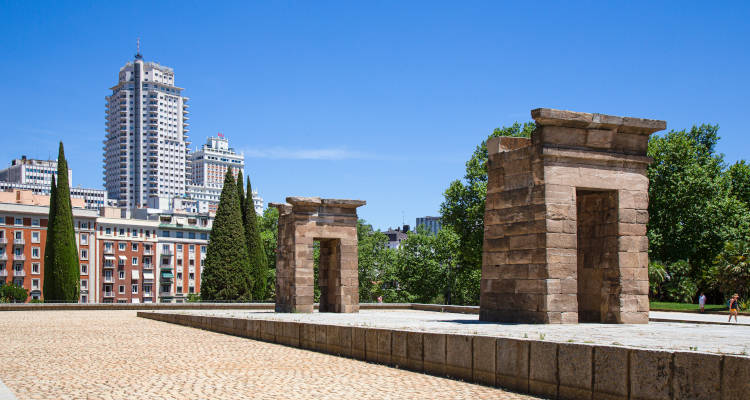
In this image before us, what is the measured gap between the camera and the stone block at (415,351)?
11.2 m

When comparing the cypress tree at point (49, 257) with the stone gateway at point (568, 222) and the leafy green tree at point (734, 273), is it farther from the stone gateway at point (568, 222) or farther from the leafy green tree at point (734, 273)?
the stone gateway at point (568, 222)

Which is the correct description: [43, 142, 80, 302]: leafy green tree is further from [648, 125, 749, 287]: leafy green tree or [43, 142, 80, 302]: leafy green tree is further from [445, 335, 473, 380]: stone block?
[445, 335, 473, 380]: stone block

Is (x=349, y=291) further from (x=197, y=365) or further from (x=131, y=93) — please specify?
(x=131, y=93)

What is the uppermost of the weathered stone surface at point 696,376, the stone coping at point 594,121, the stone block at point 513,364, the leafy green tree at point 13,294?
the stone coping at point 594,121

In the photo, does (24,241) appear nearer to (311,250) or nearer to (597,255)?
(311,250)

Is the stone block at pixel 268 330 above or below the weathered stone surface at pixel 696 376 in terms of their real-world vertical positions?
below

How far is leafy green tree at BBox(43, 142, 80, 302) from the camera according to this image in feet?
165

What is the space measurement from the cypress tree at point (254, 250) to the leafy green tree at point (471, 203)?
18766 mm

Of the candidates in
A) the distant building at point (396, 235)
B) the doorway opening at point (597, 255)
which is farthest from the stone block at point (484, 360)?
the distant building at point (396, 235)

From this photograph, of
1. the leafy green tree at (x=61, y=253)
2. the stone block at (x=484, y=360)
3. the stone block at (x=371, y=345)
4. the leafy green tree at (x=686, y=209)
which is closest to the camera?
the stone block at (x=484, y=360)

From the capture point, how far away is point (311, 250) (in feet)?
88.5

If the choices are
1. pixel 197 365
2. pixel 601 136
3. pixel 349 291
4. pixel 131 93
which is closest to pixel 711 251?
pixel 349 291

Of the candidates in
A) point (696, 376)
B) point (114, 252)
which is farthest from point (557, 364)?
point (114, 252)

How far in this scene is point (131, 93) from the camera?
651 feet
